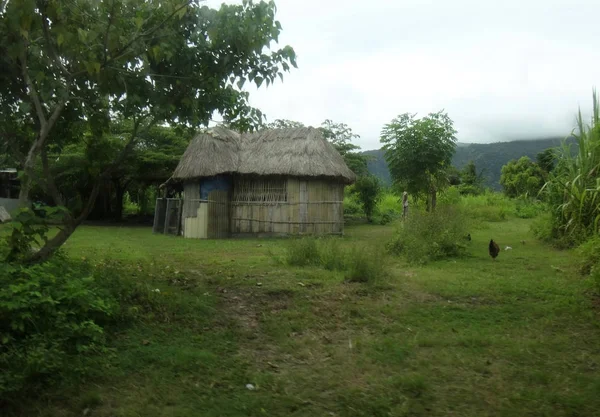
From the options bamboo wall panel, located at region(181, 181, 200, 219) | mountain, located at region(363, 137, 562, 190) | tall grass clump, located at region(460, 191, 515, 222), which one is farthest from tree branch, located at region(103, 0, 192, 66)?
mountain, located at region(363, 137, 562, 190)

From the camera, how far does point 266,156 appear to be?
1795 cm

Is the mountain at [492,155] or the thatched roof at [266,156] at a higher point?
the mountain at [492,155]

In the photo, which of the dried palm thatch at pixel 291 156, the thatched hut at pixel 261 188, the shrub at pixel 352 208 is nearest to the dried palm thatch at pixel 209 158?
the thatched hut at pixel 261 188

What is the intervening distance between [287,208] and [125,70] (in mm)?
11643

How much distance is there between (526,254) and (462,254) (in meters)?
1.45

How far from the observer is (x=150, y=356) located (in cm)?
452

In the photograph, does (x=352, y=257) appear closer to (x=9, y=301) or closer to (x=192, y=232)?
(x=9, y=301)

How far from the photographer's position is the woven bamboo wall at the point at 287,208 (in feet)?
57.2

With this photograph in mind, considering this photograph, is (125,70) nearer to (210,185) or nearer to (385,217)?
(210,185)

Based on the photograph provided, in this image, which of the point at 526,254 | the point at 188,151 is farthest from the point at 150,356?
the point at 188,151

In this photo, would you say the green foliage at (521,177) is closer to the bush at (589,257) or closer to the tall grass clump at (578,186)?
the tall grass clump at (578,186)

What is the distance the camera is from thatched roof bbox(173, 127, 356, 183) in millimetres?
17125

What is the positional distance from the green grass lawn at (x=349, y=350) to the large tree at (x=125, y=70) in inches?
78.8

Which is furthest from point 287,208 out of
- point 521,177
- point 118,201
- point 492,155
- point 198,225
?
point 492,155
